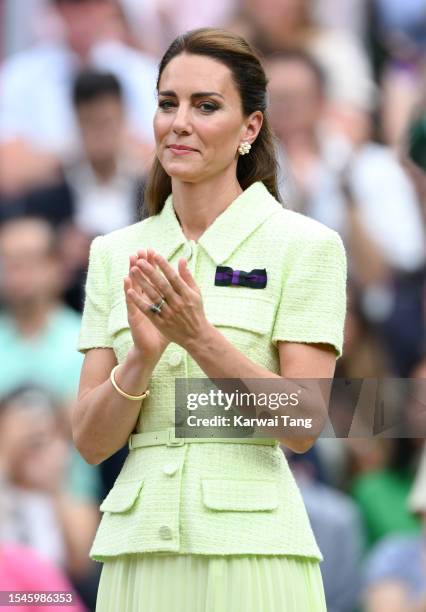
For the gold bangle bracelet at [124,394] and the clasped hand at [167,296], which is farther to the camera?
the gold bangle bracelet at [124,394]

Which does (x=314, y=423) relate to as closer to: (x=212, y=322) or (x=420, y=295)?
(x=212, y=322)

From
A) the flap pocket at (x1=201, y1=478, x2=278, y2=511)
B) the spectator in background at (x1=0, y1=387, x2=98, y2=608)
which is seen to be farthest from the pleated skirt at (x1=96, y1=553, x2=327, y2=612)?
the spectator in background at (x1=0, y1=387, x2=98, y2=608)

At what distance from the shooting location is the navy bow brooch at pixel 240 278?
3.09m

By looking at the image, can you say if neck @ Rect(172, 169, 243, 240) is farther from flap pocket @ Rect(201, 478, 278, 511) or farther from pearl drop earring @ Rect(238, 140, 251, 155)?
flap pocket @ Rect(201, 478, 278, 511)

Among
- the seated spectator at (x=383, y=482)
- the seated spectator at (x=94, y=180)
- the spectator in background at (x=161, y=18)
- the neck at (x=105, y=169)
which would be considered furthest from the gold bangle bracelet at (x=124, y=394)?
the spectator in background at (x=161, y=18)

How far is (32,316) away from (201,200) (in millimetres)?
3783

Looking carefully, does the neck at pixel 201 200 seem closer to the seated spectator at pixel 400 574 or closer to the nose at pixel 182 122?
the nose at pixel 182 122

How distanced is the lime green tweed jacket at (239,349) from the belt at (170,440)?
0.01 metres

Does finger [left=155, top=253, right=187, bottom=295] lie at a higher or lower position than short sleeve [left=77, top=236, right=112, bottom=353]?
higher

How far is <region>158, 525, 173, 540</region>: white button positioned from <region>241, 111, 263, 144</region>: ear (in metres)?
0.92

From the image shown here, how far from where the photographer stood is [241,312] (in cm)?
305

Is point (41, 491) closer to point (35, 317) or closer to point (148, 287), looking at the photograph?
point (35, 317)

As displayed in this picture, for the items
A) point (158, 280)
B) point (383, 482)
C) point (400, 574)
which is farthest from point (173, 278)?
point (383, 482)

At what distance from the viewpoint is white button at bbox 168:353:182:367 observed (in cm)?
306
